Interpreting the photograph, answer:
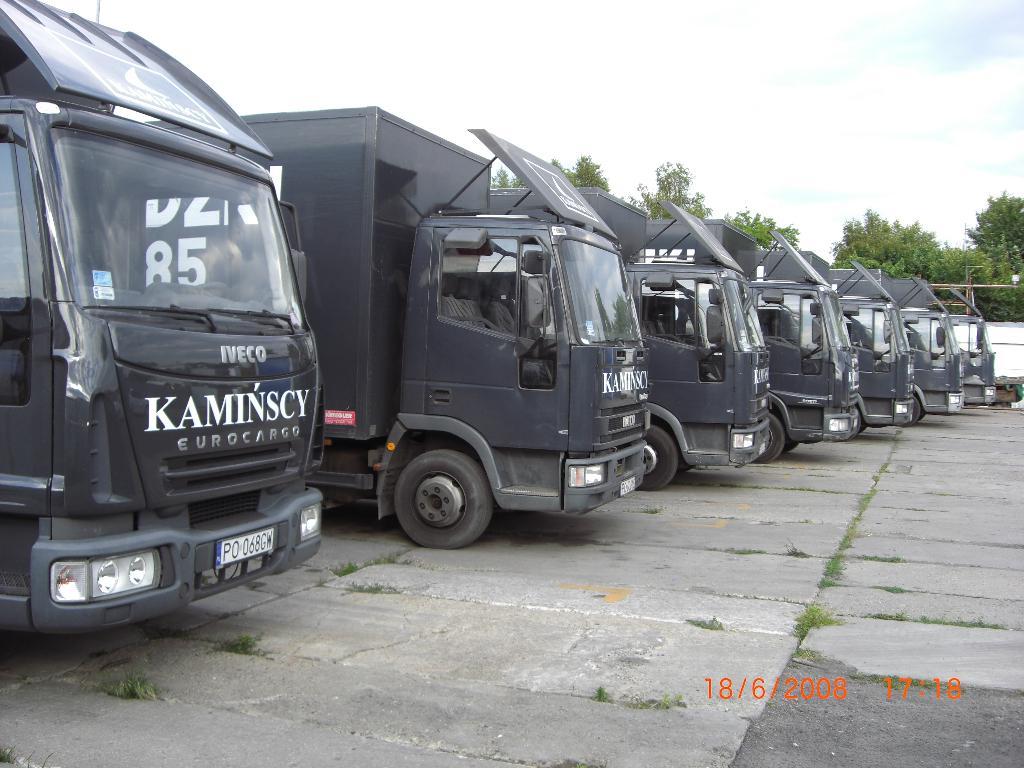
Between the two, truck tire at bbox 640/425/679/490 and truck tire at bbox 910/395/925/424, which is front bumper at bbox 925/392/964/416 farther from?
truck tire at bbox 640/425/679/490

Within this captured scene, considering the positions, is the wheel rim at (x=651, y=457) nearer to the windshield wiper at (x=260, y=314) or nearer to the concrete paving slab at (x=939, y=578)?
the concrete paving slab at (x=939, y=578)

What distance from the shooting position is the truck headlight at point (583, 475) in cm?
740

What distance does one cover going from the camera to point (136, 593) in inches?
167

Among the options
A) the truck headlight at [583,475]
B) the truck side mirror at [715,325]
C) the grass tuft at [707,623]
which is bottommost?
the grass tuft at [707,623]

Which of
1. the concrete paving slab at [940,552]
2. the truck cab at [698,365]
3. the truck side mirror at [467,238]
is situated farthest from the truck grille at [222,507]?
the truck cab at [698,365]

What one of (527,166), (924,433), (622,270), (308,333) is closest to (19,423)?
(308,333)

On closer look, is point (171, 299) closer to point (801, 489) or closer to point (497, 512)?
point (497, 512)

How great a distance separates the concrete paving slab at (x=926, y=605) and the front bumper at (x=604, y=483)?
1767mm

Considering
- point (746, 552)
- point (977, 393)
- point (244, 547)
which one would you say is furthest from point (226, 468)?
point (977, 393)

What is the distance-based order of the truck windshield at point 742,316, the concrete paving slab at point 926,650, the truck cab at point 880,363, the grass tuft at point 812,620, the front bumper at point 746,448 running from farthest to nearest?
the truck cab at point 880,363, the truck windshield at point 742,316, the front bumper at point 746,448, the grass tuft at point 812,620, the concrete paving slab at point 926,650

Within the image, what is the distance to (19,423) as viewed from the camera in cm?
414

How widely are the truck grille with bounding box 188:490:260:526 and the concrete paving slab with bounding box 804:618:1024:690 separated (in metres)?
3.25

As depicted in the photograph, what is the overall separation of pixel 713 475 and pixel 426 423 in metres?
6.29
